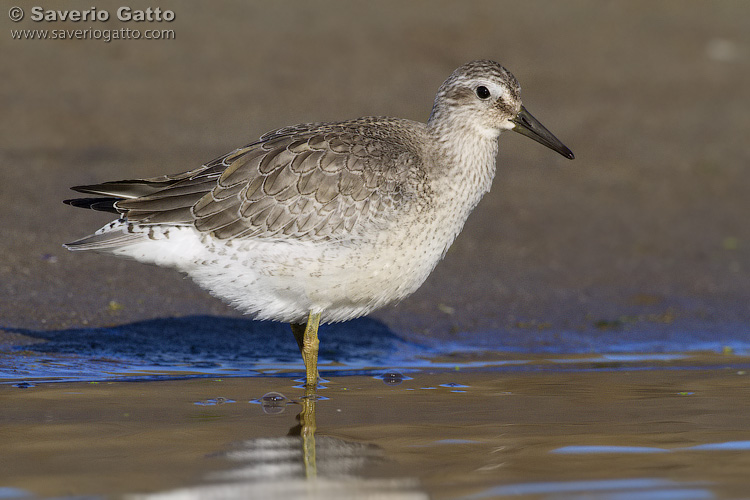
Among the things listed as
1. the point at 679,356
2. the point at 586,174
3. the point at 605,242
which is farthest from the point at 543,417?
the point at 586,174

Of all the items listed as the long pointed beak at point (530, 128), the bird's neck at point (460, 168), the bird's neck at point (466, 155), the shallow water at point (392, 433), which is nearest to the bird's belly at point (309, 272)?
the bird's neck at point (460, 168)

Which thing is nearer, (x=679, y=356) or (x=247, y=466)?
(x=247, y=466)

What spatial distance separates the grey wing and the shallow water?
118cm

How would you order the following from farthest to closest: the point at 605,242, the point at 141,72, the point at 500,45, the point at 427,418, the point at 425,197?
the point at 500,45
the point at 141,72
the point at 605,242
the point at 425,197
the point at 427,418

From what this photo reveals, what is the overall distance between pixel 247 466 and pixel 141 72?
1076 cm

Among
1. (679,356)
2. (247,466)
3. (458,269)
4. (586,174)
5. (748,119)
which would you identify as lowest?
(247,466)

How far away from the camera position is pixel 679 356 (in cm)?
898

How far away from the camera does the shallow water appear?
5355 millimetres

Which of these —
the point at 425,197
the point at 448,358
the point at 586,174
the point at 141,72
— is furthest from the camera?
the point at 141,72

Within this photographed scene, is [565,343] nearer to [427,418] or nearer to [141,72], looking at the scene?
[427,418]

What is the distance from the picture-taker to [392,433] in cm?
641

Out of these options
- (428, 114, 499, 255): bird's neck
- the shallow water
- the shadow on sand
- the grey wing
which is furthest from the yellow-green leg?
(428, 114, 499, 255): bird's neck

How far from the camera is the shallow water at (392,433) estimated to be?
536cm

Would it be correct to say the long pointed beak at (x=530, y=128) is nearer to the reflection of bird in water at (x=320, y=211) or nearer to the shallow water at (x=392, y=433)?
the reflection of bird in water at (x=320, y=211)
